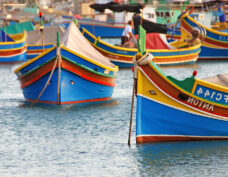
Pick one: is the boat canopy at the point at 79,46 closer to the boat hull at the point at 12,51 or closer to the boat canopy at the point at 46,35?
the boat hull at the point at 12,51

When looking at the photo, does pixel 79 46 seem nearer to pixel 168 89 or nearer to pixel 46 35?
pixel 168 89

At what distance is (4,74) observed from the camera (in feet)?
126

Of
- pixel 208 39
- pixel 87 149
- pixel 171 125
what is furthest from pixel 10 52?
pixel 171 125

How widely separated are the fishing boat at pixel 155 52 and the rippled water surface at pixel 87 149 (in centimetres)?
1263

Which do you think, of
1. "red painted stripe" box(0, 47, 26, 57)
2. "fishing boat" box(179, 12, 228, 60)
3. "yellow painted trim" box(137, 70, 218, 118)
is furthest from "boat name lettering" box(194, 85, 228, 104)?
"red painted stripe" box(0, 47, 26, 57)

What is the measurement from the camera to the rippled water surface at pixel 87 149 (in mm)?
15398

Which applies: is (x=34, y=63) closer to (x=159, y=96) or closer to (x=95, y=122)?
(x=95, y=122)

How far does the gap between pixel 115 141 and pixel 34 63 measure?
650 cm

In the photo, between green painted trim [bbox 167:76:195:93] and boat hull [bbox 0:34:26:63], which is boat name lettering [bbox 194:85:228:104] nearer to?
green painted trim [bbox 167:76:195:93]

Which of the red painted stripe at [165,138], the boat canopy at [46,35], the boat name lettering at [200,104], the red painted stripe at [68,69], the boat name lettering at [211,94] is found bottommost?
the boat canopy at [46,35]

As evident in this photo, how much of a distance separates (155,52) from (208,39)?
26.3 feet

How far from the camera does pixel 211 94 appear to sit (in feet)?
53.1

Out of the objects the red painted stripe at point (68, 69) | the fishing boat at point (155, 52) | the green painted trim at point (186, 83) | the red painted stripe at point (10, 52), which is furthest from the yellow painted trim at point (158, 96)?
the red painted stripe at point (10, 52)

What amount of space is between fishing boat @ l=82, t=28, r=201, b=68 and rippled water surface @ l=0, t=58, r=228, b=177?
1263cm
